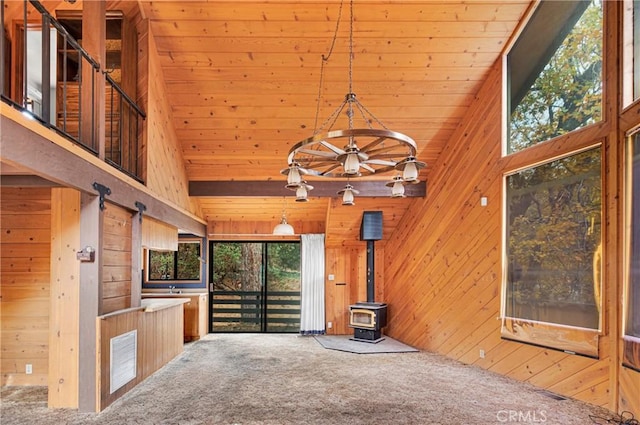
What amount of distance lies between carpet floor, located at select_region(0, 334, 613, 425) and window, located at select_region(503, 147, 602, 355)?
782mm

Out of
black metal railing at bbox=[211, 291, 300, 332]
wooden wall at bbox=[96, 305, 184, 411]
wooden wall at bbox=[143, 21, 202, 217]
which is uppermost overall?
wooden wall at bbox=[143, 21, 202, 217]

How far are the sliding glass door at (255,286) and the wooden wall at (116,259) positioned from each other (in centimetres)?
396

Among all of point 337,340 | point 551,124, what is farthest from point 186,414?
point 551,124

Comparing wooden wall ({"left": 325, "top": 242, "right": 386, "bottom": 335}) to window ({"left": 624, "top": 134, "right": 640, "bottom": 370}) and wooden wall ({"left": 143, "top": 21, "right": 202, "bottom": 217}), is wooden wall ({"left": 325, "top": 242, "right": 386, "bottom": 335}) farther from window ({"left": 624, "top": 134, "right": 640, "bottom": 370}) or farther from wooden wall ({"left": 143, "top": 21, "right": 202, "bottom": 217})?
window ({"left": 624, "top": 134, "right": 640, "bottom": 370})

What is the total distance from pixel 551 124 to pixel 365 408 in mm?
3713

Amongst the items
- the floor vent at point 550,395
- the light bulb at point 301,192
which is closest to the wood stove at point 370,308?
the floor vent at point 550,395

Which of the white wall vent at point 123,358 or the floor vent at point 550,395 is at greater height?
the white wall vent at point 123,358

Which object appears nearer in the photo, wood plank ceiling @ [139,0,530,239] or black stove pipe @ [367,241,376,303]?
wood plank ceiling @ [139,0,530,239]

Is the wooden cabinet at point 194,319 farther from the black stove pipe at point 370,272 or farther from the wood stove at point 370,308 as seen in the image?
the black stove pipe at point 370,272

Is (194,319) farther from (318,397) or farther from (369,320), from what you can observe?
(318,397)

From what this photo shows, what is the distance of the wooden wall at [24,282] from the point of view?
4188 mm

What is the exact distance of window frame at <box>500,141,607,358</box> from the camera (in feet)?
12.1

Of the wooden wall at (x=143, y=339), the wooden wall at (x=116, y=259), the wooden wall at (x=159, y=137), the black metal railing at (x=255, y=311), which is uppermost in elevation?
the wooden wall at (x=159, y=137)

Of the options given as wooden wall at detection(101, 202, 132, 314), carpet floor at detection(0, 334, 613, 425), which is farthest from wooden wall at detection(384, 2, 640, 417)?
→ wooden wall at detection(101, 202, 132, 314)
